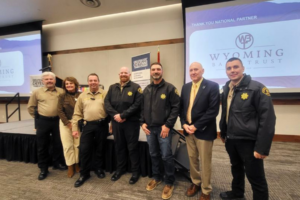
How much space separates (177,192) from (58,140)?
6.01ft

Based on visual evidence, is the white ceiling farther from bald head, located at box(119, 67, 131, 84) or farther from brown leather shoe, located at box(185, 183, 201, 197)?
brown leather shoe, located at box(185, 183, 201, 197)

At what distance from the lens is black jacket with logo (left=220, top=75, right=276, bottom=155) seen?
1.28 metres

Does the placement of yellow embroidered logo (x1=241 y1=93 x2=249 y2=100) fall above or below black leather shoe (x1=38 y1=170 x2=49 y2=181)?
above

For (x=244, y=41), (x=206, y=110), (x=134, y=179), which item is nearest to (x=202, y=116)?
(x=206, y=110)

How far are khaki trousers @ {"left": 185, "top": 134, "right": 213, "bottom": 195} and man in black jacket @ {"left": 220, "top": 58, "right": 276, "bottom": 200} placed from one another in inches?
8.9

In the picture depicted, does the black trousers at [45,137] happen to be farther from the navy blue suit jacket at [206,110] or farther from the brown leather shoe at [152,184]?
the navy blue suit jacket at [206,110]

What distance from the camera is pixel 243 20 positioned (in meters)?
3.40

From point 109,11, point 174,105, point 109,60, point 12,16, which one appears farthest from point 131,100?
point 12,16

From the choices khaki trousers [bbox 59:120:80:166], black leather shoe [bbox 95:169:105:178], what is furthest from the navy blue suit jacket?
khaki trousers [bbox 59:120:80:166]

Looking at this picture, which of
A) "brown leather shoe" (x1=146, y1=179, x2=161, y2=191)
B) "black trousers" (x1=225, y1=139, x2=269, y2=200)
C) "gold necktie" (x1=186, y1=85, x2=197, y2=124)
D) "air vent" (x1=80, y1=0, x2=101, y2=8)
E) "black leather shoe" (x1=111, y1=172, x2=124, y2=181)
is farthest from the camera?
"air vent" (x1=80, y1=0, x2=101, y2=8)

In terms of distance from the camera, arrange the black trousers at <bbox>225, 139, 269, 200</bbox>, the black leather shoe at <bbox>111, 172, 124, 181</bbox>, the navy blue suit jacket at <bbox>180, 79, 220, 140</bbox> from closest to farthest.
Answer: the black trousers at <bbox>225, 139, 269, 200</bbox> → the navy blue suit jacket at <bbox>180, 79, 220, 140</bbox> → the black leather shoe at <bbox>111, 172, 124, 181</bbox>

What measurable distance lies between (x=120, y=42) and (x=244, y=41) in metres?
3.18

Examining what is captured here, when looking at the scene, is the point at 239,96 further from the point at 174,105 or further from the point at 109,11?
the point at 109,11

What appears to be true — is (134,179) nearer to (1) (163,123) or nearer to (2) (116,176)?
(2) (116,176)
